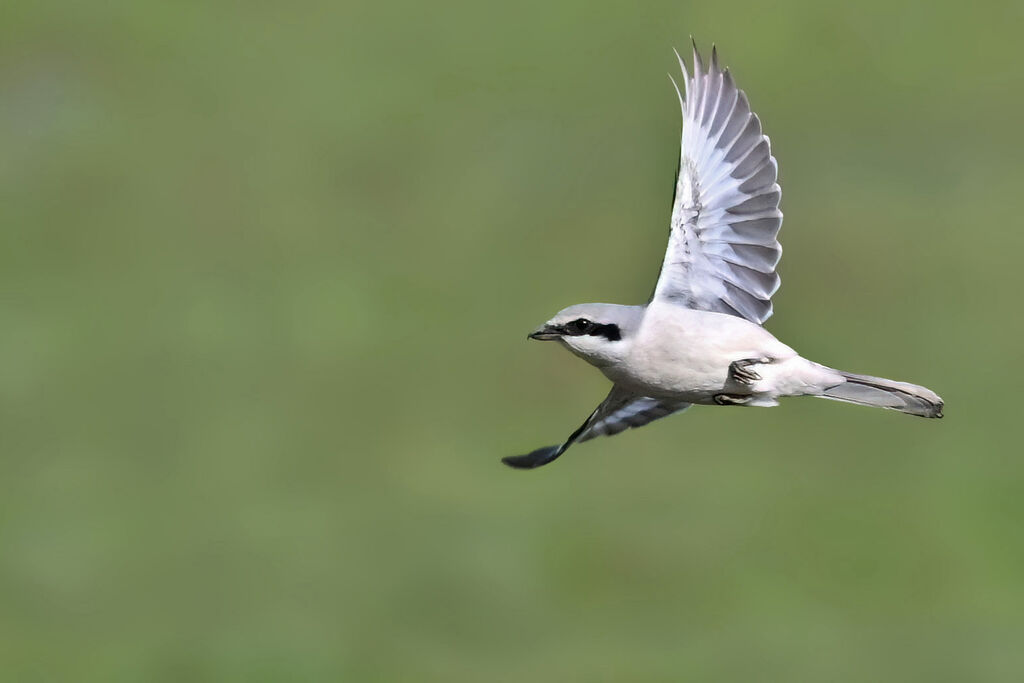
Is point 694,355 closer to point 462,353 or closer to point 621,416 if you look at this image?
point 621,416

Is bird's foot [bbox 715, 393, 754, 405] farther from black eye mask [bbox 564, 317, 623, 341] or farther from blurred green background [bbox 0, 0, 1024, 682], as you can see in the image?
blurred green background [bbox 0, 0, 1024, 682]

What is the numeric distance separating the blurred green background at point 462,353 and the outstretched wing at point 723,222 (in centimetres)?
1580

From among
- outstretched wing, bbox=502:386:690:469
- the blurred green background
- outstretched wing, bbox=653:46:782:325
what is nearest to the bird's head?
outstretched wing, bbox=653:46:782:325

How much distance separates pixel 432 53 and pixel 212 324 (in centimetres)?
683

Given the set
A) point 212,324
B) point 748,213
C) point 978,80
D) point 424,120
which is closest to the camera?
point 748,213

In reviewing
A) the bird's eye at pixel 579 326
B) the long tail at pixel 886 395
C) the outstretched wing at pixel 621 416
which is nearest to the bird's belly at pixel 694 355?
the bird's eye at pixel 579 326

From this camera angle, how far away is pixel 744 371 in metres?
7.58

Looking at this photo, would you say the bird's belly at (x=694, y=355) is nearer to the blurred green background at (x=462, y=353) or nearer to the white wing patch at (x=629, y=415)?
the white wing patch at (x=629, y=415)

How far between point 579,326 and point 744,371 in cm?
74

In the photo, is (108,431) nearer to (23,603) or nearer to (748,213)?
(23,603)

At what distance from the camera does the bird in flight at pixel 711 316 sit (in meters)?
7.44

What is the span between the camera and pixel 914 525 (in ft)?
88.1

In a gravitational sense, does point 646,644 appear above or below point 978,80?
below

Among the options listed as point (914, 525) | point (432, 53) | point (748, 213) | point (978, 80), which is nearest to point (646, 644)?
point (914, 525)
